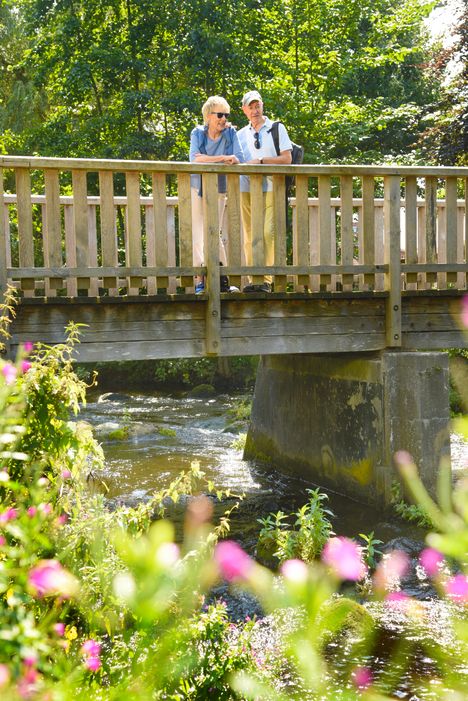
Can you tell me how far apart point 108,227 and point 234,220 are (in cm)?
107

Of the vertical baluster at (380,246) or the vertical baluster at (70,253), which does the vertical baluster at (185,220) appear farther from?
the vertical baluster at (380,246)

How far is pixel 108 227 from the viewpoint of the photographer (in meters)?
6.99

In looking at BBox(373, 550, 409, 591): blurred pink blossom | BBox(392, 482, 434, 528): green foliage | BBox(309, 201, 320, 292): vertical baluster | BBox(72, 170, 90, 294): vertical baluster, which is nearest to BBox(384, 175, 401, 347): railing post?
BBox(309, 201, 320, 292): vertical baluster

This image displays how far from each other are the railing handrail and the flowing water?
8.30 ft

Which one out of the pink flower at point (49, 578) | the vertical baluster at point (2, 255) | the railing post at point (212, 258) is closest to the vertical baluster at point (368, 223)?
the railing post at point (212, 258)

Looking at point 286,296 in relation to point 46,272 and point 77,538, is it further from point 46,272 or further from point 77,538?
point 77,538

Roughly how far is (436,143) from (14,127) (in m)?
11.5

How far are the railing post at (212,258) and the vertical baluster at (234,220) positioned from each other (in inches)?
4.3

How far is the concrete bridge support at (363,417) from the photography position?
7973mm

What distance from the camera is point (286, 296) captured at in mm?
7762

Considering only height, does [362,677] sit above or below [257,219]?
below

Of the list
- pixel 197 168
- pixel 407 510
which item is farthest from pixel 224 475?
pixel 197 168

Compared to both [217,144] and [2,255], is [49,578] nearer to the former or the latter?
[2,255]

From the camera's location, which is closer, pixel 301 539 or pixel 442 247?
pixel 301 539
